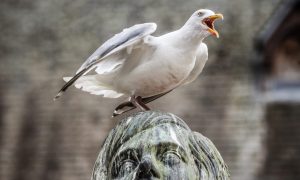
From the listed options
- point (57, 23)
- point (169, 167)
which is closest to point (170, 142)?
point (169, 167)

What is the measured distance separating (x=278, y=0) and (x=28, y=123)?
114 inches

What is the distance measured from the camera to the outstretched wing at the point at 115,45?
5.13 metres

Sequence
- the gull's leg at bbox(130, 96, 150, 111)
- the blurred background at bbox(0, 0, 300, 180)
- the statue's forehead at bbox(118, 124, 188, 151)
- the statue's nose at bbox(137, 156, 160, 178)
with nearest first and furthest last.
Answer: the statue's nose at bbox(137, 156, 160, 178) < the statue's forehead at bbox(118, 124, 188, 151) < the gull's leg at bbox(130, 96, 150, 111) < the blurred background at bbox(0, 0, 300, 180)

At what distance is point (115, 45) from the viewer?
514 cm

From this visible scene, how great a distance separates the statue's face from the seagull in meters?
0.82

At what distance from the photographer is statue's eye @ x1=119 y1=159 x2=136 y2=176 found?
13.8ft

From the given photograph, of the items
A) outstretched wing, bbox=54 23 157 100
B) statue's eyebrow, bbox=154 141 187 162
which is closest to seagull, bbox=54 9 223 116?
outstretched wing, bbox=54 23 157 100

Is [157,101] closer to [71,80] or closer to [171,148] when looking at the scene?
[71,80]

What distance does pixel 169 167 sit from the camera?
4.21 metres

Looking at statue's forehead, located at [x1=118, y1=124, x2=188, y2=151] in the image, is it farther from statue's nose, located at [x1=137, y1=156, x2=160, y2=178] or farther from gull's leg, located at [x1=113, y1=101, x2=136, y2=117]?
gull's leg, located at [x1=113, y1=101, x2=136, y2=117]

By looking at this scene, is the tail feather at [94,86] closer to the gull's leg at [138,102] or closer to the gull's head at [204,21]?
the gull's leg at [138,102]

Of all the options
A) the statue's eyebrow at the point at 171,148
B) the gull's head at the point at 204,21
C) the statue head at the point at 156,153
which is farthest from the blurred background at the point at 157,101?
the statue's eyebrow at the point at 171,148

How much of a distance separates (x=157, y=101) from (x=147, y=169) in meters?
8.52

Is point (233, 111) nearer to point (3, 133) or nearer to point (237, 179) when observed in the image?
point (237, 179)
